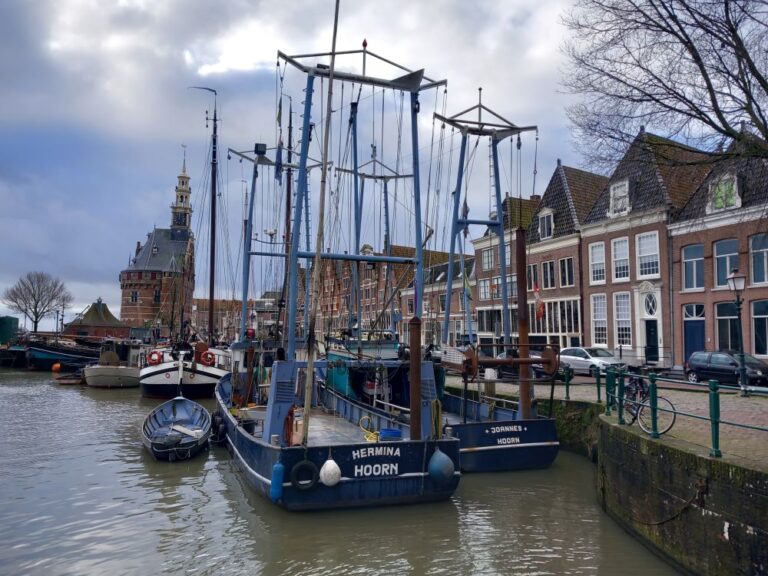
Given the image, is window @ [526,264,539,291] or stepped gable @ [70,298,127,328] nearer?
window @ [526,264,539,291]

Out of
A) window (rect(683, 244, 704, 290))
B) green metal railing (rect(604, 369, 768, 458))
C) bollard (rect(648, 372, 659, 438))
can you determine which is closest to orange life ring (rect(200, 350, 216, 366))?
green metal railing (rect(604, 369, 768, 458))

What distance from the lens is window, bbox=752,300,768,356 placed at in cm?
2577

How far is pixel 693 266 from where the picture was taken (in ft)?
95.6

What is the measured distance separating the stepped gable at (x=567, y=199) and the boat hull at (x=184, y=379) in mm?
22107

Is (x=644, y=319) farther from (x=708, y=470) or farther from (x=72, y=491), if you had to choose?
(x=72, y=491)

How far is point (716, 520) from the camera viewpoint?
726 centimetres

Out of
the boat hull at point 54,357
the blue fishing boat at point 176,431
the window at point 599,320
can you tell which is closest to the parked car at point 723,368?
the window at point 599,320

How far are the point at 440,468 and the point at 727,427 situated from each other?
5257mm

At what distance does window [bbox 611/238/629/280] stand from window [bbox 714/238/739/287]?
16.9 ft

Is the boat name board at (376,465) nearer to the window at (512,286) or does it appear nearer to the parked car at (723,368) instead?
the parked car at (723,368)

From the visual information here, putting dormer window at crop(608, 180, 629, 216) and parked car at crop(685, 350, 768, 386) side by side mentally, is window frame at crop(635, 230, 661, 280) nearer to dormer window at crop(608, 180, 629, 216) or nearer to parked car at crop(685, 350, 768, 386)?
dormer window at crop(608, 180, 629, 216)

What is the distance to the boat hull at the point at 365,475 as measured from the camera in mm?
10477

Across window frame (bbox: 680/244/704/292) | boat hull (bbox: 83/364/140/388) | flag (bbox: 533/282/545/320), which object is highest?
window frame (bbox: 680/244/704/292)

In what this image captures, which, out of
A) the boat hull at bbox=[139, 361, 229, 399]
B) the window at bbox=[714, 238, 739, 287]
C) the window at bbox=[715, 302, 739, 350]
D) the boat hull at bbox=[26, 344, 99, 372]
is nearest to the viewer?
the window at bbox=[715, 302, 739, 350]
